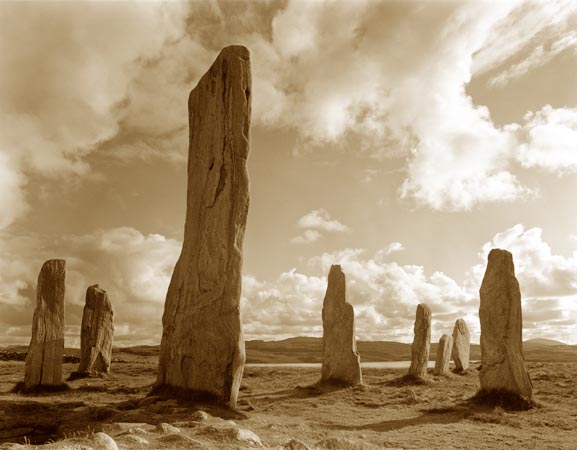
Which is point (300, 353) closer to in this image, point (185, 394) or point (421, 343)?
point (421, 343)

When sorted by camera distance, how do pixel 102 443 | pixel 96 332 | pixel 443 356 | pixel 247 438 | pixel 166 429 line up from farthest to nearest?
1. pixel 443 356
2. pixel 96 332
3. pixel 166 429
4. pixel 247 438
5. pixel 102 443

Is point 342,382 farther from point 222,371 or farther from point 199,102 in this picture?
point 199,102

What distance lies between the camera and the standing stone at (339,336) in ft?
71.5

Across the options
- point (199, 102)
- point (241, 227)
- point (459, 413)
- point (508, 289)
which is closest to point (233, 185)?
point (241, 227)

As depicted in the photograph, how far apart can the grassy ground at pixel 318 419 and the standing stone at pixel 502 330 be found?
1.06 meters

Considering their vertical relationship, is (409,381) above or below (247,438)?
below

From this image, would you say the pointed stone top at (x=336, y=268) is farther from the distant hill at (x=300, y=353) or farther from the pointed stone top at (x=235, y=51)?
the distant hill at (x=300, y=353)

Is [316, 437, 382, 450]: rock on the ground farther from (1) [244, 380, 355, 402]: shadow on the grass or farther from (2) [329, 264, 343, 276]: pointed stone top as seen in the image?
(2) [329, 264, 343, 276]: pointed stone top

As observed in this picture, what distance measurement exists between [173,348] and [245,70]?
25.3 ft

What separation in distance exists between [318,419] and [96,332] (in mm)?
15000

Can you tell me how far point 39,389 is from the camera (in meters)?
17.9

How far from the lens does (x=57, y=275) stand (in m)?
19.7

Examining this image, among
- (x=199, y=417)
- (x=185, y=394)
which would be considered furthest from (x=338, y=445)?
(x=185, y=394)

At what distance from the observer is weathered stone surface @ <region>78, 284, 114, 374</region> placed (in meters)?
24.6
